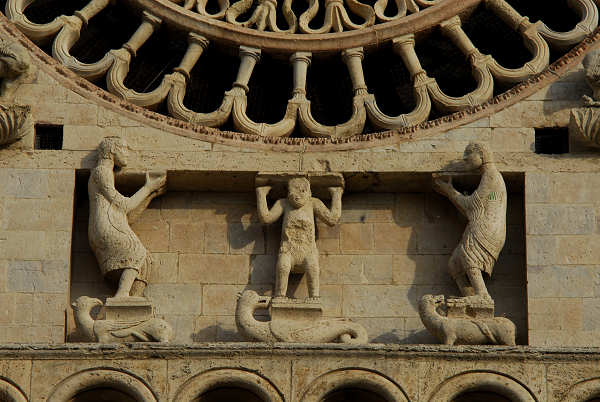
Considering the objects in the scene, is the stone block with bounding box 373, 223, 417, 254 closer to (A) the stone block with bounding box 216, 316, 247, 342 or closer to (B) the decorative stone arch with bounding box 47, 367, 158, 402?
(A) the stone block with bounding box 216, 316, 247, 342

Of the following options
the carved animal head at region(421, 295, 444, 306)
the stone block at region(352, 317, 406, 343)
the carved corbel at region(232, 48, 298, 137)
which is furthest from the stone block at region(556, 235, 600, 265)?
the carved corbel at region(232, 48, 298, 137)

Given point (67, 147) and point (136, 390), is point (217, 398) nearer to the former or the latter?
point (136, 390)

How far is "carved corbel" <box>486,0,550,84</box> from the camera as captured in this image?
24.9 m

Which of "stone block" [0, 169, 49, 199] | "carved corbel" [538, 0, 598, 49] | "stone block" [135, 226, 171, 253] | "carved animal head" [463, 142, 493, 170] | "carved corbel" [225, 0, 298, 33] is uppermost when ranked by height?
"carved corbel" [225, 0, 298, 33]

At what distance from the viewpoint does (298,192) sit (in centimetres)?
2422

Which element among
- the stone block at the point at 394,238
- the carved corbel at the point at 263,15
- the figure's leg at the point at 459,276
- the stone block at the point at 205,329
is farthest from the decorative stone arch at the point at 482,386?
the carved corbel at the point at 263,15

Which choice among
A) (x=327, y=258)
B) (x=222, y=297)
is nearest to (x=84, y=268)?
(x=222, y=297)

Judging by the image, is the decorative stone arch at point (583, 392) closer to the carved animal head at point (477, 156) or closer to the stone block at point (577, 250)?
the stone block at point (577, 250)

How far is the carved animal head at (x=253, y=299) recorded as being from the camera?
2345cm

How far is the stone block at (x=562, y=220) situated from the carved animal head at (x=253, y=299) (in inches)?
104

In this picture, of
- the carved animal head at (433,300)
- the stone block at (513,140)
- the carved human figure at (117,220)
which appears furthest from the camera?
the stone block at (513,140)

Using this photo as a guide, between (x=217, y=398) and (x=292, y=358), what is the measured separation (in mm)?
825

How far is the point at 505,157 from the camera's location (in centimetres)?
2445

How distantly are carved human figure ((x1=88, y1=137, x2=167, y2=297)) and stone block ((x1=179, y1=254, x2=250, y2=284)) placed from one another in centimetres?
40
